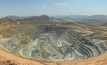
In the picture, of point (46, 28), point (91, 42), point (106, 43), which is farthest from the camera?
point (46, 28)

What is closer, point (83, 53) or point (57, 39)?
point (83, 53)

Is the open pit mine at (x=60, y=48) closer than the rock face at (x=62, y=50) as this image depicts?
Yes

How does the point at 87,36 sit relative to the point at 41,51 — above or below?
above

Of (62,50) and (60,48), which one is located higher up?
(60,48)

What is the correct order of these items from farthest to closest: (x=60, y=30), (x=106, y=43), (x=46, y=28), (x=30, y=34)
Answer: (x=46, y=28), (x=60, y=30), (x=30, y=34), (x=106, y=43)

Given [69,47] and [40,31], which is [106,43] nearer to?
[69,47]

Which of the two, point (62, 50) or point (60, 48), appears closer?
point (62, 50)

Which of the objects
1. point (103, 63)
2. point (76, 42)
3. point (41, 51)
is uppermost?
point (103, 63)

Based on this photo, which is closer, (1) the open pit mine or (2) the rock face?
(1) the open pit mine

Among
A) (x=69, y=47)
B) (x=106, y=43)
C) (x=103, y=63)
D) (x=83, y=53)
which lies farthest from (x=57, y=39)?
(x=103, y=63)
